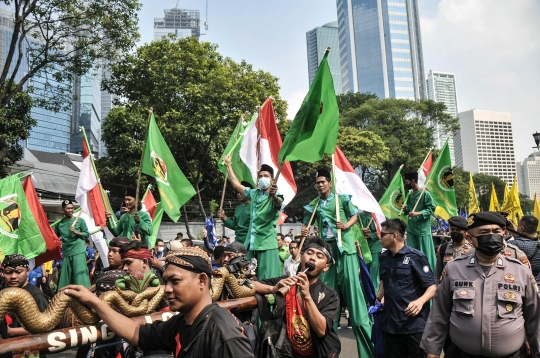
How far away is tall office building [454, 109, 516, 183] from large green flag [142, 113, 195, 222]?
502ft

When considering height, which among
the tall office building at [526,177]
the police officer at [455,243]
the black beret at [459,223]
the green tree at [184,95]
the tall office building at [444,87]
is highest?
the tall office building at [444,87]

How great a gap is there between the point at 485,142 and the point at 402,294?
163 m

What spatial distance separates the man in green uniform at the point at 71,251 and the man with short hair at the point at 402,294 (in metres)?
5.72

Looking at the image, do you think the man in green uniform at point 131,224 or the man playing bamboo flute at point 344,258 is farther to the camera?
the man in green uniform at point 131,224

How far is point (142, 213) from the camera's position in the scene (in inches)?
335

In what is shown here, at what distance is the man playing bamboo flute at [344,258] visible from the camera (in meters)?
5.44

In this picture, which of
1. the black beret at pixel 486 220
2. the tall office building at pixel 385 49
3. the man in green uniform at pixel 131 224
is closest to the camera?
the black beret at pixel 486 220

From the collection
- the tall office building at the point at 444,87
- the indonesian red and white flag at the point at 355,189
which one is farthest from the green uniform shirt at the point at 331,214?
the tall office building at the point at 444,87

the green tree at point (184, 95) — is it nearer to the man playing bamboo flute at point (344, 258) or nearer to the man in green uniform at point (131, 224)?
the man in green uniform at point (131, 224)

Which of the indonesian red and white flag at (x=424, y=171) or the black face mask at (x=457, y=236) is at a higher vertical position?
the indonesian red and white flag at (x=424, y=171)

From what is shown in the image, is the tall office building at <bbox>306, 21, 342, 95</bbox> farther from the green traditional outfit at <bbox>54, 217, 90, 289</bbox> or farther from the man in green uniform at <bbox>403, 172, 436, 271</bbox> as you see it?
the green traditional outfit at <bbox>54, 217, 90, 289</bbox>

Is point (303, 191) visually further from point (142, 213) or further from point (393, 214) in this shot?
point (142, 213)

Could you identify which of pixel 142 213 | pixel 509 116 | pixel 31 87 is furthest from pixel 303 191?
pixel 509 116

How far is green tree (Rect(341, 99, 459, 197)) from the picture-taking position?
39.9m
